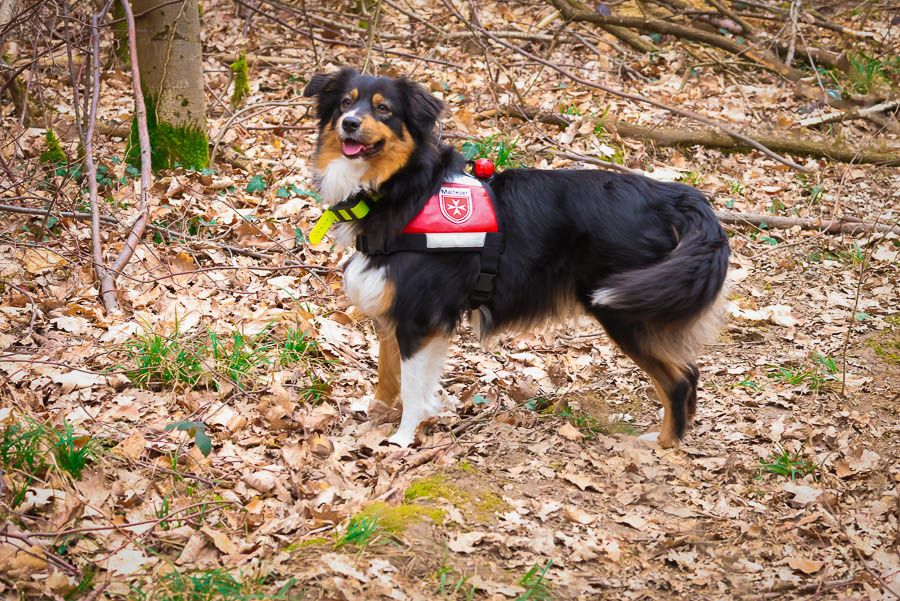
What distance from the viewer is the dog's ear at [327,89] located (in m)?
4.41

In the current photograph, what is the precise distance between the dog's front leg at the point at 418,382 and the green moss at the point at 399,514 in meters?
0.85

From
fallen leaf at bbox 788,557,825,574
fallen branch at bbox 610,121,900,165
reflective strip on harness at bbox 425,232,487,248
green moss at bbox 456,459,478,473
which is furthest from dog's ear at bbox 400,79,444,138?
fallen branch at bbox 610,121,900,165

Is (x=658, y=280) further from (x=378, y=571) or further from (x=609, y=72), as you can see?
(x=609, y=72)

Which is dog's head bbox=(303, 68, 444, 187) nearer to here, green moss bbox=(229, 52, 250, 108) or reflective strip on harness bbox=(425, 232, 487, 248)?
reflective strip on harness bbox=(425, 232, 487, 248)

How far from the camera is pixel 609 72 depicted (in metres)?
9.30

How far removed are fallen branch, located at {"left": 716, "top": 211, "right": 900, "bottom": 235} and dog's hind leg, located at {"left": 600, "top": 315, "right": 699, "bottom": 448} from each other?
295 centimetres

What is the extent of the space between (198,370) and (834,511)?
11.0 ft

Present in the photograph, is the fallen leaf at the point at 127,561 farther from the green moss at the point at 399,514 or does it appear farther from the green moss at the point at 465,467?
the green moss at the point at 465,467

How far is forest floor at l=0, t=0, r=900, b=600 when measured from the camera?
10.8 feet

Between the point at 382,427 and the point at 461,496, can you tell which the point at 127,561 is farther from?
the point at 382,427

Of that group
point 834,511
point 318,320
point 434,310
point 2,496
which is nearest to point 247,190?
point 318,320

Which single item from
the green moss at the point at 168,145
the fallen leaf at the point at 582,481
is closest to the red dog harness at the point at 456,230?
the fallen leaf at the point at 582,481

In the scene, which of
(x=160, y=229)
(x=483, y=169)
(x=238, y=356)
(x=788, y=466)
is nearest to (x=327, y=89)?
(x=483, y=169)

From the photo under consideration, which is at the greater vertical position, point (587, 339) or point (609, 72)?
point (609, 72)
